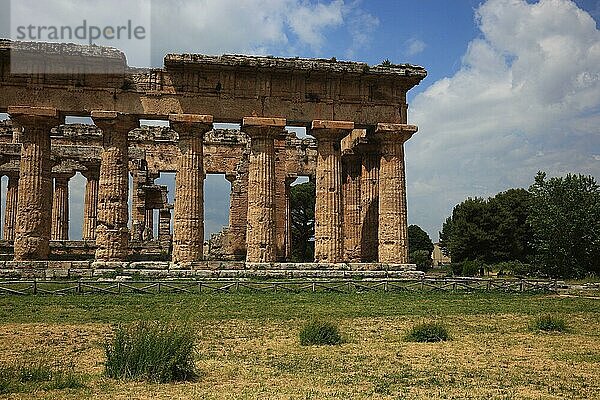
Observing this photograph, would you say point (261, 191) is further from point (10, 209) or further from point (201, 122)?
point (10, 209)

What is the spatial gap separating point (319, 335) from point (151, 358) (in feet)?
13.6

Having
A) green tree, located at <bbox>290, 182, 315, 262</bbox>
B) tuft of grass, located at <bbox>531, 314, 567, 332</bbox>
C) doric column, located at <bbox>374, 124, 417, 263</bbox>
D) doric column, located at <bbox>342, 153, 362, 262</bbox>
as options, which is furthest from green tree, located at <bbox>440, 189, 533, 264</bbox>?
tuft of grass, located at <bbox>531, 314, 567, 332</bbox>

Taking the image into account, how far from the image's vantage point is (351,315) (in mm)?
16000

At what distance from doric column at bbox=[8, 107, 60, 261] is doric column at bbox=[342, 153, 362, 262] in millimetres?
15382

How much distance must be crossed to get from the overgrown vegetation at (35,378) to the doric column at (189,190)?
678 inches

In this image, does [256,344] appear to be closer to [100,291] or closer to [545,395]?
[545,395]

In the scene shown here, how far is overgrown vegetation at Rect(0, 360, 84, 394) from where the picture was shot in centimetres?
827

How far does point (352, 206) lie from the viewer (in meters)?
34.1

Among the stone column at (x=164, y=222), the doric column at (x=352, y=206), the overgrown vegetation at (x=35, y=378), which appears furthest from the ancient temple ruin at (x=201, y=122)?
the overgrown vegetation at (x=35, y=378)

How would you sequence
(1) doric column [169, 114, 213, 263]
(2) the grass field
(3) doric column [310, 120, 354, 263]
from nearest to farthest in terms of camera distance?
(2) the grass field
(1) doric column [169, 114, 213, 263]
(3) doric column [310, 120, 354, 263]

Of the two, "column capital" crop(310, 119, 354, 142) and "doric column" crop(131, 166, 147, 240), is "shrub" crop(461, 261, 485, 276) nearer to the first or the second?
"column capital" crop(310, 119, 354, 142)

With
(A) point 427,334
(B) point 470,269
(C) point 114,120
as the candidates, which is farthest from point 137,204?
(A) point 427,334

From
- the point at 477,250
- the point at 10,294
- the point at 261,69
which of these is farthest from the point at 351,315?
the point at 477,250

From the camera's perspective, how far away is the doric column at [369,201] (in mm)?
32000
